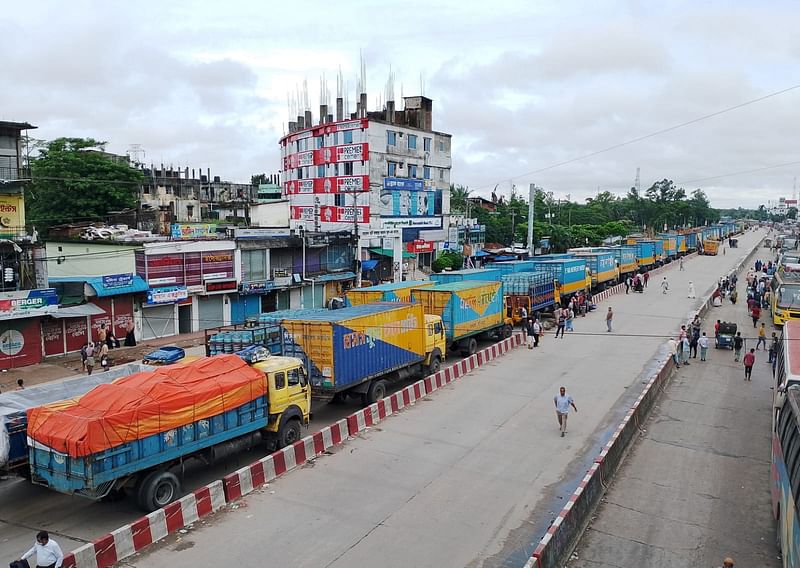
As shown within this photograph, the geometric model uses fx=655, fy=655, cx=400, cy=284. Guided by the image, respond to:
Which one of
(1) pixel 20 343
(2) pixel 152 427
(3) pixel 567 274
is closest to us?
(2) pixel 152 427

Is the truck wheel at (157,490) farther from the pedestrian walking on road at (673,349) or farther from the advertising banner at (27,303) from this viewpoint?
the pedestrian walking on road at (673,349)

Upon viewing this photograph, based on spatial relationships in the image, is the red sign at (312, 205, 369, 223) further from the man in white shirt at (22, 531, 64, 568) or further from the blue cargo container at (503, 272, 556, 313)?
the man in white shirt at (22, 531, 64, 568)

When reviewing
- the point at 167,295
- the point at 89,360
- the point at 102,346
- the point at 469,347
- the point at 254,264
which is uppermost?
the point at 254,264

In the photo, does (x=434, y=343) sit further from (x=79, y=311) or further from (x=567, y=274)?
(x=567, y=274)

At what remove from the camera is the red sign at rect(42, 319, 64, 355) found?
27.1 meters

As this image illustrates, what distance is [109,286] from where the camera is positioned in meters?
29.4

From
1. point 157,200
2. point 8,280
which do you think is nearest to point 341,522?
point 8,280

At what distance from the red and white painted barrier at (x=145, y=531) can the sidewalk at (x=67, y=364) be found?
1408 centimetres

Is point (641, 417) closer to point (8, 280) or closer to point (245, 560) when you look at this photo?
point (245, 560)

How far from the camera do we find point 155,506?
12492 millimetres

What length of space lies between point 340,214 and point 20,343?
4285cm

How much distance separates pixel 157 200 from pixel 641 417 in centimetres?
6825

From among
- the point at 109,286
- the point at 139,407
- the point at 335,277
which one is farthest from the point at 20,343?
the point at 335,277

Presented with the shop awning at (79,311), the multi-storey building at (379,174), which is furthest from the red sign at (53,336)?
the multi-storey building at (379,174)
